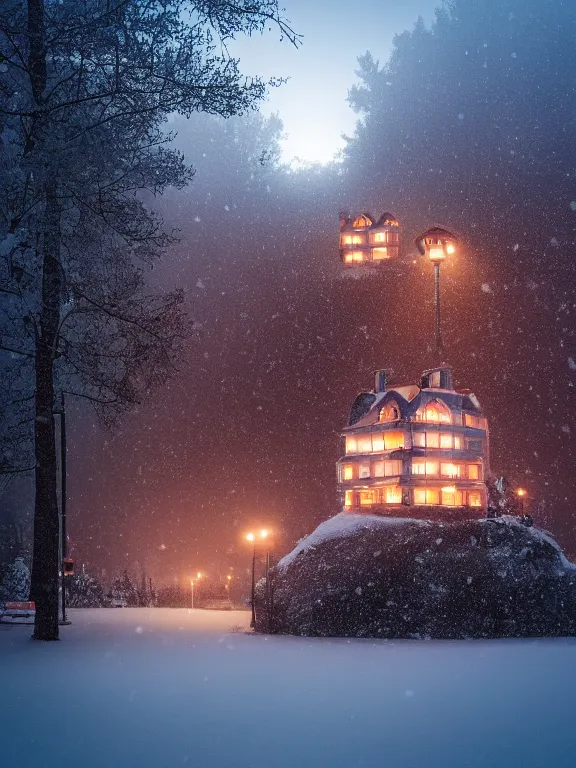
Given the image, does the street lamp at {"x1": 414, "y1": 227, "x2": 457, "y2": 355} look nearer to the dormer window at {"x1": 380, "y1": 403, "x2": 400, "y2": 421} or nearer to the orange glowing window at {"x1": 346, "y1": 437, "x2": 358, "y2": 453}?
the dormer window at {"x1": 380, "y1": 403, "x2": 400, "y2": 421}

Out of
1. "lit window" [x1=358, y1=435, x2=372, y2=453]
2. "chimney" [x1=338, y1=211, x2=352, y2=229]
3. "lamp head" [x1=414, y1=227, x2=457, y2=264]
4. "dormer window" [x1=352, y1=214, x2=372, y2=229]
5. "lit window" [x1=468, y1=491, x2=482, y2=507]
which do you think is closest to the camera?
"lit window" [x1=468, y1=491, x2=482, y2=507]

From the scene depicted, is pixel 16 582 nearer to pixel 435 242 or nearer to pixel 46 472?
pixel 46 472

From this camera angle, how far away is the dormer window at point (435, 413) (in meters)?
19.1

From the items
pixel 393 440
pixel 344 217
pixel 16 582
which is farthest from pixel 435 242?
pixel 16 582

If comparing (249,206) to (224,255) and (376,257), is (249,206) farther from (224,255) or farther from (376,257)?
(376,257)

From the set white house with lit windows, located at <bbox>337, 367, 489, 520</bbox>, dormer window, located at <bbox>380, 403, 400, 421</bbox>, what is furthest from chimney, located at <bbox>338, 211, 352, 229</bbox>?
dormer window, located at <bbox>380, 403, 400, 421</bbox>

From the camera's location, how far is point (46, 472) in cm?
1321

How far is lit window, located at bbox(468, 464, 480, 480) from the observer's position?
770 inches

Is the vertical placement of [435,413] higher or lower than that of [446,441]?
higher

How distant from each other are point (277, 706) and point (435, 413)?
1236 centimetres

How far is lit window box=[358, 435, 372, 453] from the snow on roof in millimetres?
1605

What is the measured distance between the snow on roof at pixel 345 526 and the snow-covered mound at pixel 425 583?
0.03 meters

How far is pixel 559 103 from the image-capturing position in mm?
31812

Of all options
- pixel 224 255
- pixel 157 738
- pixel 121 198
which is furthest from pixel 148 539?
pixel 157 738
